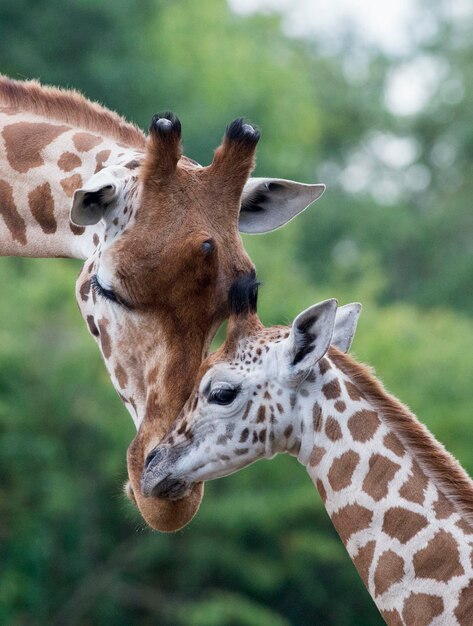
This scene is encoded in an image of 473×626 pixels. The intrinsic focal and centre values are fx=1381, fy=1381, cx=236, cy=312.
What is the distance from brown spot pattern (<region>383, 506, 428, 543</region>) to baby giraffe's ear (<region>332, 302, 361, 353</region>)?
899 millimetres

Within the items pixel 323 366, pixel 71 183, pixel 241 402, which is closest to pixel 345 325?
pixel 323 366

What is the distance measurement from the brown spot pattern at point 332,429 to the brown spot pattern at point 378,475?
165 millimetres

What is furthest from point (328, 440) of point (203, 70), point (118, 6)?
point (203, 70)

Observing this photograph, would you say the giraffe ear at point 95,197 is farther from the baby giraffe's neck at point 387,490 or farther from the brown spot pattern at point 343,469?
the brown spot pattern at point 343,469

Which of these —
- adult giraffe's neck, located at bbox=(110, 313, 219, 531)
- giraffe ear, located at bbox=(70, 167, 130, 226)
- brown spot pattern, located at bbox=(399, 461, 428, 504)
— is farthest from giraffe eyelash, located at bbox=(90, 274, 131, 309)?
brown spot pattern, located at bbox=(399, 461, 428, 504)

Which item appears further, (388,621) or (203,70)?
(203,70)

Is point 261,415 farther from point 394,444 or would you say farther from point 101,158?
point 101,158

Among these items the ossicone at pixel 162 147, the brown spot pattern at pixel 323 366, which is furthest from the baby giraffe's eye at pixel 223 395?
the ossicone at pixel 162 147

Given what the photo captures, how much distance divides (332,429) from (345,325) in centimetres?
62

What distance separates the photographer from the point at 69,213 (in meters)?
6.00

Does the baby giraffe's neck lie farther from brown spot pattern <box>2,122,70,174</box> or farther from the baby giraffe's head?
brown spot pattern <box>2,122,70,174</box>

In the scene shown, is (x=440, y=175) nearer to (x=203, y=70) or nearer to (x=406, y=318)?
(x=203, y=70)

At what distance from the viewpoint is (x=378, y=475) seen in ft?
18.1

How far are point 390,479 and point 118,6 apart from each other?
2326cm
